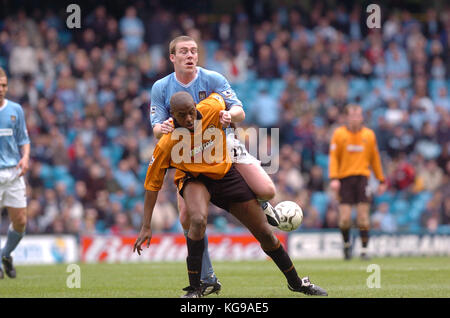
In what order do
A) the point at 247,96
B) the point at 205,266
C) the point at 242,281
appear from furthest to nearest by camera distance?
1. the point at 247,96
2. the point at 242,281
3. the point at 205,266

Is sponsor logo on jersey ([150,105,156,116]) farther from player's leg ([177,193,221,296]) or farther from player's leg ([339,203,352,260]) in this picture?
player's leg ([339,203,352,260])

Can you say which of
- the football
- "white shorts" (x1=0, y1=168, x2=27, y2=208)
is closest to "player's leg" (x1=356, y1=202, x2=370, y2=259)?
the football

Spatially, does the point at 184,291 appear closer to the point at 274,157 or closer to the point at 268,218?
the point at 268,218

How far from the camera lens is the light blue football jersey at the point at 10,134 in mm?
10445

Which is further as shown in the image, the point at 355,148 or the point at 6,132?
the point at 355,148

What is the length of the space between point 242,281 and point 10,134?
353 cm

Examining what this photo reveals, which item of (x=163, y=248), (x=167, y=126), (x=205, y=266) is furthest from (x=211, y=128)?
(x=163, y=248)

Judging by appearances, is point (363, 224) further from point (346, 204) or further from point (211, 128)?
point (211, 128)

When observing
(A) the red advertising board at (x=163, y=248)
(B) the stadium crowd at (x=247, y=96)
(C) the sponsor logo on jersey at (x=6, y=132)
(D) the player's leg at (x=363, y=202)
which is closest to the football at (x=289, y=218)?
(C) the sponsor logo on jersey at (x=6, y=132)

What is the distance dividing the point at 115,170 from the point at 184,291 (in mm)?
10746

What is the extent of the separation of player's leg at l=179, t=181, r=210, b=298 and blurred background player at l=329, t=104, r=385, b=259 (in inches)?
255

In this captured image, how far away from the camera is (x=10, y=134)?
412 inches

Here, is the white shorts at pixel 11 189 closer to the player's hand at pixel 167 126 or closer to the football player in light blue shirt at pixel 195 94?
the football player in light blue shirt at pixel 195 94
